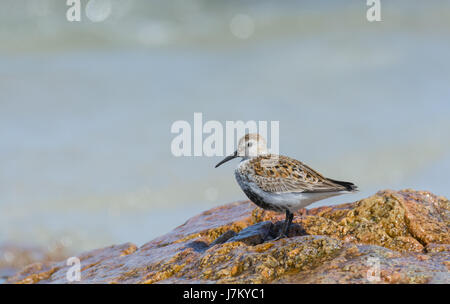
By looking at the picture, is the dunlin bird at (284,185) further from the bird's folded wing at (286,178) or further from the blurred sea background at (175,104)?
the blurred sea background at (175,104)

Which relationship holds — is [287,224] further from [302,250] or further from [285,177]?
[302,250]

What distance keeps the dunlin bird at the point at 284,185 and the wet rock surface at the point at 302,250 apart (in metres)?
0.38

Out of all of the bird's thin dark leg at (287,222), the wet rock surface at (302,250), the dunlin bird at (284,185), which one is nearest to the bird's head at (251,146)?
the dunlin bird at (284,185)

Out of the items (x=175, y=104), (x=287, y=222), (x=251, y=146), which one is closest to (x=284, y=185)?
(x=287, y=222)

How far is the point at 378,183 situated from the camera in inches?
553

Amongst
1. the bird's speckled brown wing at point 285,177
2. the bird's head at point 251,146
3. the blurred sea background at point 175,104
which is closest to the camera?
the bird's speckled brown wing at point 285,177

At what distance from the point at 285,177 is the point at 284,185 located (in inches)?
5.5

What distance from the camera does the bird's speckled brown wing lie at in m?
6.81

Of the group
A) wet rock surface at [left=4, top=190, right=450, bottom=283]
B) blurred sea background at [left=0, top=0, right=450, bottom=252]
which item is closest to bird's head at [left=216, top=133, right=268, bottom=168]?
wet rock surface at [left=4, top=190, right=450, bottom=283]

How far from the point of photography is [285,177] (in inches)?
274

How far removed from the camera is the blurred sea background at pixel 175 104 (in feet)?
45.0

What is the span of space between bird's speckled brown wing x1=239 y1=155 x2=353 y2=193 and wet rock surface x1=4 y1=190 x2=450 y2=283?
1.57ft
